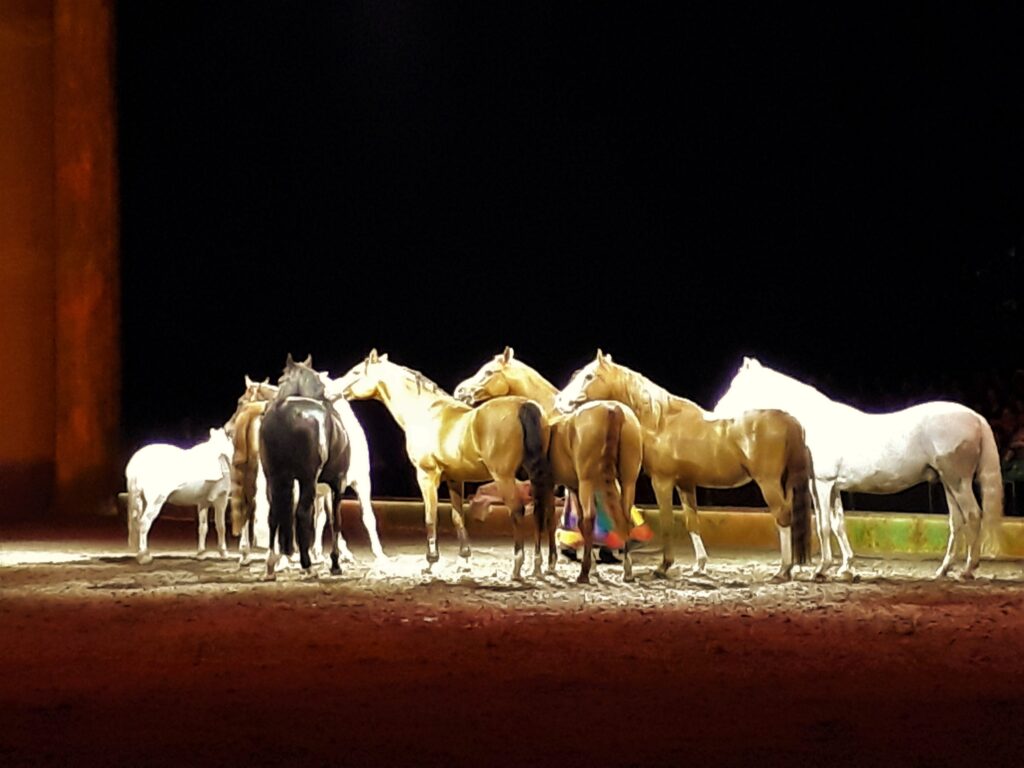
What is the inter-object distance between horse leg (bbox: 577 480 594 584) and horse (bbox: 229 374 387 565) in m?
2.14

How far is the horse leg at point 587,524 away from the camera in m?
11.2

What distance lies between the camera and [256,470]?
13086 millimetres

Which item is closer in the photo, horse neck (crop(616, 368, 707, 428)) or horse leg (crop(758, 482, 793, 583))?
horse leg (crop(758, 482, 793, 583))

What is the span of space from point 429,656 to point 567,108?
16.8 m

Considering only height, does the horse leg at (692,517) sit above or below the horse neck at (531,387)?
below

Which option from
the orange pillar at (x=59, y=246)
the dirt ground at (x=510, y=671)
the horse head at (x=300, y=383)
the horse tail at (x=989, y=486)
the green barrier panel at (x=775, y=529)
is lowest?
the dirt ground at (x=510, y=671)

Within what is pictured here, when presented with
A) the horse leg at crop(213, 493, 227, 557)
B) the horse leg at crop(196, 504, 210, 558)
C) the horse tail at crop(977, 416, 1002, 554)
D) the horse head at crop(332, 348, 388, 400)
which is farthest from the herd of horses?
the horse leg at crop(196, 504, 210, 558)

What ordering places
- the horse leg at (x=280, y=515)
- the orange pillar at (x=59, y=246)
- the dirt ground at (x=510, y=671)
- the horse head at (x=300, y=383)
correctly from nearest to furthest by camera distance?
the dirt ground at (x=510, y=671) → the horse leg at (x=280, y=515) → the horse head at (x=300, y=383) → the orange pillar at (x=59, y=246)

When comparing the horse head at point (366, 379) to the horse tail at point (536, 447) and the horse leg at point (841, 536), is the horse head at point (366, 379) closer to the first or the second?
the horse tail at point (536, 447)

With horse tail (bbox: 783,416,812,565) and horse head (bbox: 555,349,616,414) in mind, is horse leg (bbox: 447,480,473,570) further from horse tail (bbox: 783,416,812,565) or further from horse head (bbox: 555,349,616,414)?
horse tail (bbox: 783,416,812,565)

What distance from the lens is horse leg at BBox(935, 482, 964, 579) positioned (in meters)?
11.4

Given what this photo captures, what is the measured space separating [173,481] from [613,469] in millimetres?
4440

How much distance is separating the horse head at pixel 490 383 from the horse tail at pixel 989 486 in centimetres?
419

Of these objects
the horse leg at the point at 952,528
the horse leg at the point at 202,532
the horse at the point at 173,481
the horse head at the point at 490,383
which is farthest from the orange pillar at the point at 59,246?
the horse leg at the point at 952,528
